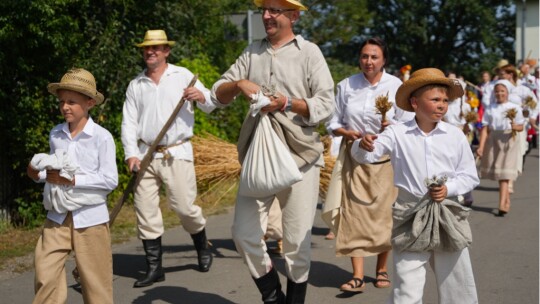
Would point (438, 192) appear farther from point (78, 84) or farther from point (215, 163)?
point (215, 163)

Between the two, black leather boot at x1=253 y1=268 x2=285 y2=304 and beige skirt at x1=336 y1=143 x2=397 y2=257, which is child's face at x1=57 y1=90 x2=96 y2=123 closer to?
black leather boot at x1=253 y1=268 x2=285 y2=304

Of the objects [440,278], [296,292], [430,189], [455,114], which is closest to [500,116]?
[455,114]

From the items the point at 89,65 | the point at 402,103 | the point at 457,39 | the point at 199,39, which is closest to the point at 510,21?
the point at 457,39

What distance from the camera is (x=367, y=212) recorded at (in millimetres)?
7332

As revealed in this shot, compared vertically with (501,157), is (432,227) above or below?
above

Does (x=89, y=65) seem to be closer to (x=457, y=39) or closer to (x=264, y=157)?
(x=264, y=157)

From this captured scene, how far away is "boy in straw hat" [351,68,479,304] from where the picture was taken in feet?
16.8

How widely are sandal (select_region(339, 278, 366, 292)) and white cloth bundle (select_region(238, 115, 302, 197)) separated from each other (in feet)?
5.65

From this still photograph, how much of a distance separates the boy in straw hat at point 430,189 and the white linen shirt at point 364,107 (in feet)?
5.99

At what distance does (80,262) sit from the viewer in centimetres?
551

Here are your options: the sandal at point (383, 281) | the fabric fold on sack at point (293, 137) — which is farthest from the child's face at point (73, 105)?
the sandal at point (383, 281)

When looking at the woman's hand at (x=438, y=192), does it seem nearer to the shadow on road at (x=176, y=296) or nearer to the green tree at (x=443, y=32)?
the shadow on road at (x=176, y=296)

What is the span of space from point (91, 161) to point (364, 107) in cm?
259

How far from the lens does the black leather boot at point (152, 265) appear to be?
7.44 meters
